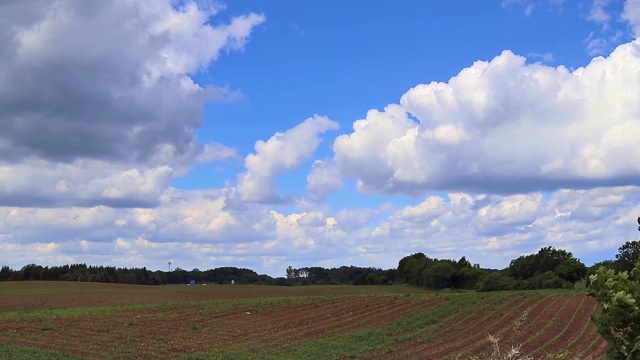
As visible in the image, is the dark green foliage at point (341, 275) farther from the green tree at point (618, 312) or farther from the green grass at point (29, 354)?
the green tree at point (618, 312)

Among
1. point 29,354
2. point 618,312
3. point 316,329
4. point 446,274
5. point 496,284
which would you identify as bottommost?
point 29,354

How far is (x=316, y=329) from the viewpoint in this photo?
3575 cm

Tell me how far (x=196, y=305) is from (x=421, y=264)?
2633 inches

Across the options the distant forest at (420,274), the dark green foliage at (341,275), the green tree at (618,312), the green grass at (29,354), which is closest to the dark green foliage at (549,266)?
the distant forest at (420,274)

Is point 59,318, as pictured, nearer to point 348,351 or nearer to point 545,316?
point 348,351

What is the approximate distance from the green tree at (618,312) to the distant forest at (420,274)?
59.5 meters

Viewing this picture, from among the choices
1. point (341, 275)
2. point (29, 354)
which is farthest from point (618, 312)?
point (341, 275)

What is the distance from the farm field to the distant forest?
24992mm

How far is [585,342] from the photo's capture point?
2867 centimetres

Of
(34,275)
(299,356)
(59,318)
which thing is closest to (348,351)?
(299,356)

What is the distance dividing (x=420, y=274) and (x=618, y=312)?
105 metres

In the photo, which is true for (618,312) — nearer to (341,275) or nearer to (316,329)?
(316,329)

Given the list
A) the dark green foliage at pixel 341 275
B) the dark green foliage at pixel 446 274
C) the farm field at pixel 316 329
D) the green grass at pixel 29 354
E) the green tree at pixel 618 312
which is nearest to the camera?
the green tree at pixel 618 312

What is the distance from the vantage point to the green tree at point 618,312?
17.5ft
